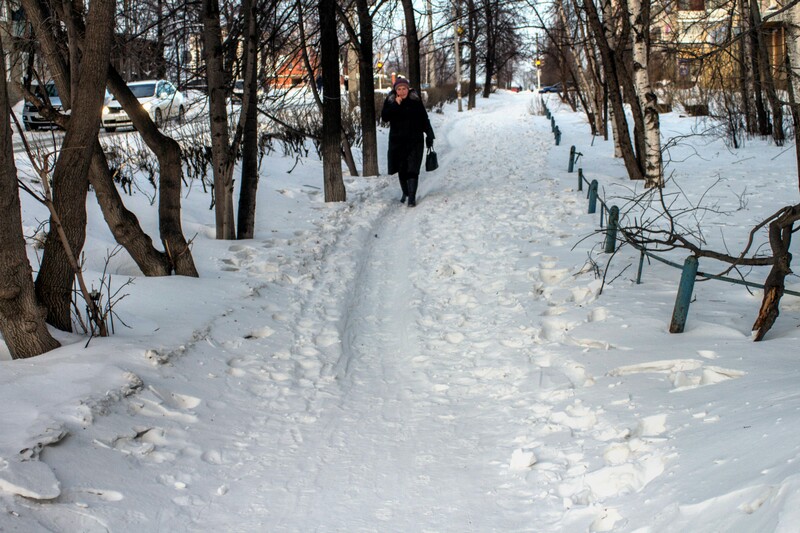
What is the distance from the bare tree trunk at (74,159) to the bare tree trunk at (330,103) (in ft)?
20.5

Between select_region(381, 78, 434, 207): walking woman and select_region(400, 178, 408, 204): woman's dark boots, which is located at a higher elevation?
select_region(381, 78, 434, 207): walking woman

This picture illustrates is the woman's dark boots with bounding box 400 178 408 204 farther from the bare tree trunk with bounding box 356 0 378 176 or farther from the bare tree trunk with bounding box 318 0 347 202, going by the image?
the bare tree trunk with bounding box 356 0 378 176

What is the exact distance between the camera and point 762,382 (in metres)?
3.96

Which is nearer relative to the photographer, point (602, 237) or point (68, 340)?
point (68, 340)

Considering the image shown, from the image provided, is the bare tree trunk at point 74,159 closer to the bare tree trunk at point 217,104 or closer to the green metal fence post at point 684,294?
the bare tree trunk at point 217,104

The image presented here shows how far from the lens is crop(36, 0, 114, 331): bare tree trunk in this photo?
4949 millimetres

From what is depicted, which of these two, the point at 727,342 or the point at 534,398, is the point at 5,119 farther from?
the point at 727,342

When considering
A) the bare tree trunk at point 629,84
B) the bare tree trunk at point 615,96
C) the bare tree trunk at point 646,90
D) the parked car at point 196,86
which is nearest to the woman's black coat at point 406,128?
Answer: the parked car at point 196,86

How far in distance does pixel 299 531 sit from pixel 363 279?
14.7ft

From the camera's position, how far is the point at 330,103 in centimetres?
1137

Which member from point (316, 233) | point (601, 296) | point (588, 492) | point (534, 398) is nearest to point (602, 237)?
point (601, 296)

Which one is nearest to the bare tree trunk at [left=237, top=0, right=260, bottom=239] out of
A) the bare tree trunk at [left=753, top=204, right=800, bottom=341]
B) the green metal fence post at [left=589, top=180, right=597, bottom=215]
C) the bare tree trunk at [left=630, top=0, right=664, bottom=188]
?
the green metal fence post at [left=589, top=180, right=597, bottom=215]

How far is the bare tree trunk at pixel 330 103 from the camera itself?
10.9m

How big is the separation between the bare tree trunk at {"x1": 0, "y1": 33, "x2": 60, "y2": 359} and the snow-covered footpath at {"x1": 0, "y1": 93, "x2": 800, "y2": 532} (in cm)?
15
